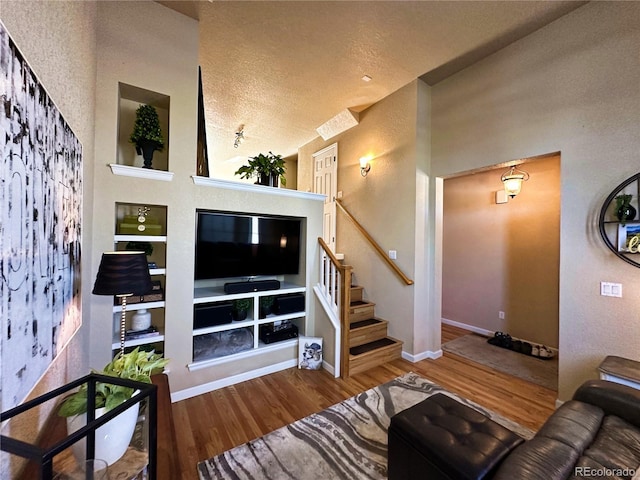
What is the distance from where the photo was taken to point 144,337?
2242mm

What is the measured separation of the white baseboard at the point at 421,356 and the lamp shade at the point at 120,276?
2.99 meters

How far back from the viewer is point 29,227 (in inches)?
31.2

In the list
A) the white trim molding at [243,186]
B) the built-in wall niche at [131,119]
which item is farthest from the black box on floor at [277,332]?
the built-in wall niche at [131,119]

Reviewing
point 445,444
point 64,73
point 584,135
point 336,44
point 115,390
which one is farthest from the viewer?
point 336,44

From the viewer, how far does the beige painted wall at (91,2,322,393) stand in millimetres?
2072

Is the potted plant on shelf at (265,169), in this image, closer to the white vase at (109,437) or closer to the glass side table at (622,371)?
the white vase at (109,437)

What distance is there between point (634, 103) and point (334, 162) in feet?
11.5

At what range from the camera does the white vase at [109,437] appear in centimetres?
82

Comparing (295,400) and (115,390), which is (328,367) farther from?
(115,390)

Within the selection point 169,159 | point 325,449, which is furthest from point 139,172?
point 325,449

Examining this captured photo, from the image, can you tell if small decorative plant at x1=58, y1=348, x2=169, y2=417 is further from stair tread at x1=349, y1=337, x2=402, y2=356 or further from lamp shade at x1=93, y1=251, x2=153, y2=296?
stair tread at x1=349, y1=337, x2=402, y2=356

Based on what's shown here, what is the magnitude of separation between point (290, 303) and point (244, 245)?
2.81ft

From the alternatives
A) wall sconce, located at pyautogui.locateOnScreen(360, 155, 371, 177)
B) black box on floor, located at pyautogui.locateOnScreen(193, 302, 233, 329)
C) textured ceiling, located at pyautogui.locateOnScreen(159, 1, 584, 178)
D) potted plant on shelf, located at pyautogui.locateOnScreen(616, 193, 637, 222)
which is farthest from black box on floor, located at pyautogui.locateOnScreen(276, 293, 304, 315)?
potted plant on shelf, located at pyautogui.locateOnScreen(616, 193, 637, 222)

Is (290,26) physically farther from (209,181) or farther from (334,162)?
(334,162)
